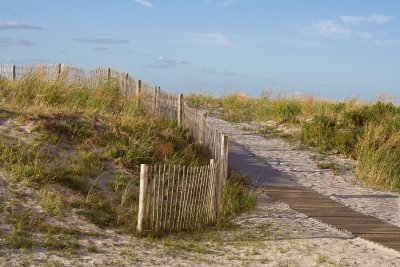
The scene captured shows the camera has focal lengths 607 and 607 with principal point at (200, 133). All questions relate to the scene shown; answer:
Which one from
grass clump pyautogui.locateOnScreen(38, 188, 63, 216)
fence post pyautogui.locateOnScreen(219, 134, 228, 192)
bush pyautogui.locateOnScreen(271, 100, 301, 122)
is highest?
bush pyautogui.locateOnScreen(271, 100, 301, 122)

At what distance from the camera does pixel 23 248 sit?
25.0 ft

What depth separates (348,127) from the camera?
61.8 feet

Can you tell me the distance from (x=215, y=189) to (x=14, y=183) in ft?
10.6

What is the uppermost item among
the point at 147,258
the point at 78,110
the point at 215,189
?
the point at 78,110

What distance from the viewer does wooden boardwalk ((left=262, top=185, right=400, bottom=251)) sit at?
9133mm

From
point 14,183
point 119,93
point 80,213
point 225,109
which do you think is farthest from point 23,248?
point 225,109

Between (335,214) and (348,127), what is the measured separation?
8944 millimetres

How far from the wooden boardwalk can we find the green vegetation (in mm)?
2493

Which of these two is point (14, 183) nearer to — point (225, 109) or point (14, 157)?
point (14, 157)

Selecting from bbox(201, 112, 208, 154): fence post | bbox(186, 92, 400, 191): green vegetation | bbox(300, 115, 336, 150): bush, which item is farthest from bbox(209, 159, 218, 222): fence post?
bbox(300, 115, 336, 150): bush

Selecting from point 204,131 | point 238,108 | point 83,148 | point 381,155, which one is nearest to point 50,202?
point 83,148

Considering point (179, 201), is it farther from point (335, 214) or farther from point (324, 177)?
point (324, 177)

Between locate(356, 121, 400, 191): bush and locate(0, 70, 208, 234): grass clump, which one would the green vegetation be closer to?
locate(356, 121, 400, 191): bush

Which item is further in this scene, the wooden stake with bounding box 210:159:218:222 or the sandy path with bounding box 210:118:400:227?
the sandy path with bounding box 210:118:400:227
